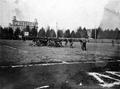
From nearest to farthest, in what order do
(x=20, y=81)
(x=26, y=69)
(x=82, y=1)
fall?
(x=20, y=81) → (x=26, y=69) → (x=82, y=1)

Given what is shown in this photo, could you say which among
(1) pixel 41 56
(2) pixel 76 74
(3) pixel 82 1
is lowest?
(2) pixel 76 74

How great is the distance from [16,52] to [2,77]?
169cm

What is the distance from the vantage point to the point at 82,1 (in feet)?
18.3

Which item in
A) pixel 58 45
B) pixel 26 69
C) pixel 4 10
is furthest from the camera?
pixel 58 45

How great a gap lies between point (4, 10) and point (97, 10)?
3.41 metres

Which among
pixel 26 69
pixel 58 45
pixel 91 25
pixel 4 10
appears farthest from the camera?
pixel 58 45

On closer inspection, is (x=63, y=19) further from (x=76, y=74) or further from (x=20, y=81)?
(x=20, y=81)

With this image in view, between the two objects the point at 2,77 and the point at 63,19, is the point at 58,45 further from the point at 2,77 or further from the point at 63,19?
the point at 2,77

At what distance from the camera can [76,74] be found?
5047 millimetres

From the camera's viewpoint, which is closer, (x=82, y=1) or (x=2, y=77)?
(x=2, y=77)

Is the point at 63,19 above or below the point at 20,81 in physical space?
above

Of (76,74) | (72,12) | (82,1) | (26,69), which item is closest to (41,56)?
(26,69)

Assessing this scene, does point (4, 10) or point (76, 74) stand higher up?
point (4, 10)

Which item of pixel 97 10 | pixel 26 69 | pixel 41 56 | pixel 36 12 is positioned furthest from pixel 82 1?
pixel 26 69
